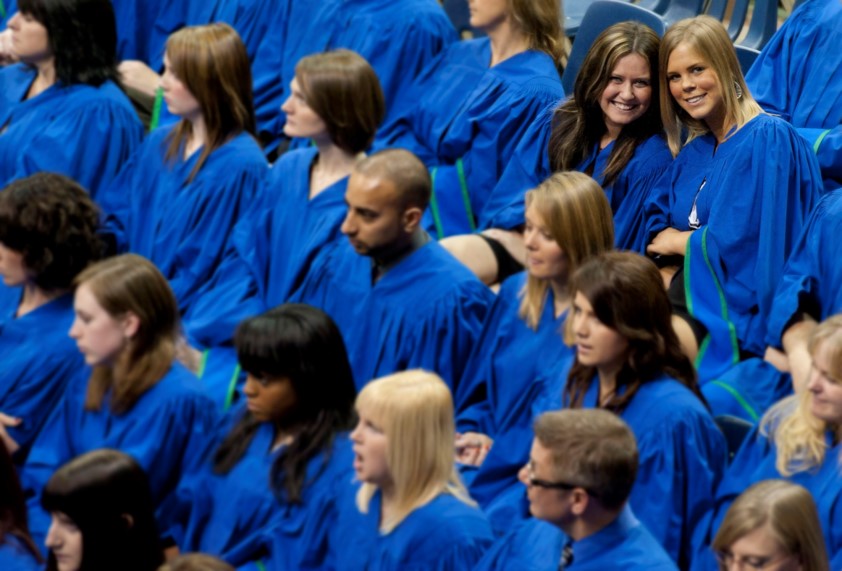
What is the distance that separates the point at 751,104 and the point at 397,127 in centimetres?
153

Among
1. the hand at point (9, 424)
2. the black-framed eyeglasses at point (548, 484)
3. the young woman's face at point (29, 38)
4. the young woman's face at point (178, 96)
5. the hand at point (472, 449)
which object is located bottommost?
the hand at point (9, 424)

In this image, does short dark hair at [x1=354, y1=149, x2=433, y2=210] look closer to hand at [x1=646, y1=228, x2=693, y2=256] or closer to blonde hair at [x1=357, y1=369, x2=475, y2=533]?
hand at [x1=646, y1=228, x2=693, y2=256]

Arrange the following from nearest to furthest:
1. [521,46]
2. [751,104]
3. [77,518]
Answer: [77,518] < [751,104] < [521,46]

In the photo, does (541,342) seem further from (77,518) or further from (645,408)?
(77,518)

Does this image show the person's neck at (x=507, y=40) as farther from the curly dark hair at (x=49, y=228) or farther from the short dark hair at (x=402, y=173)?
the curly dark hair at (x=49, y=228)

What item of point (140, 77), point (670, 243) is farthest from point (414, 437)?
point (140, 77)

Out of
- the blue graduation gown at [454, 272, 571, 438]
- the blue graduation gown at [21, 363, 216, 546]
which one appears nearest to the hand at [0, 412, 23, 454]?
the blue graduation gown at [21, 363, 216, 546]

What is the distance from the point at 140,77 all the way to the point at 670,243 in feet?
8.16

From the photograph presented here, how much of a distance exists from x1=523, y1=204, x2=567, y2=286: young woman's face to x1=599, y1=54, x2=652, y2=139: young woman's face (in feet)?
1.99

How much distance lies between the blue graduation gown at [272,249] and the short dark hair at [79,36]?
0.97 meters

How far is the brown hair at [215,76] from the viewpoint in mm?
5293

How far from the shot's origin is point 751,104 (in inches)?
178

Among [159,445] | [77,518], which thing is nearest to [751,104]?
[159,445]

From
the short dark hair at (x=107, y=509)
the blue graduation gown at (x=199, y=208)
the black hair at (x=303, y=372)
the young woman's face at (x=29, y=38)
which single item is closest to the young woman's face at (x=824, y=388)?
the black hair at (x=303, y=372)
